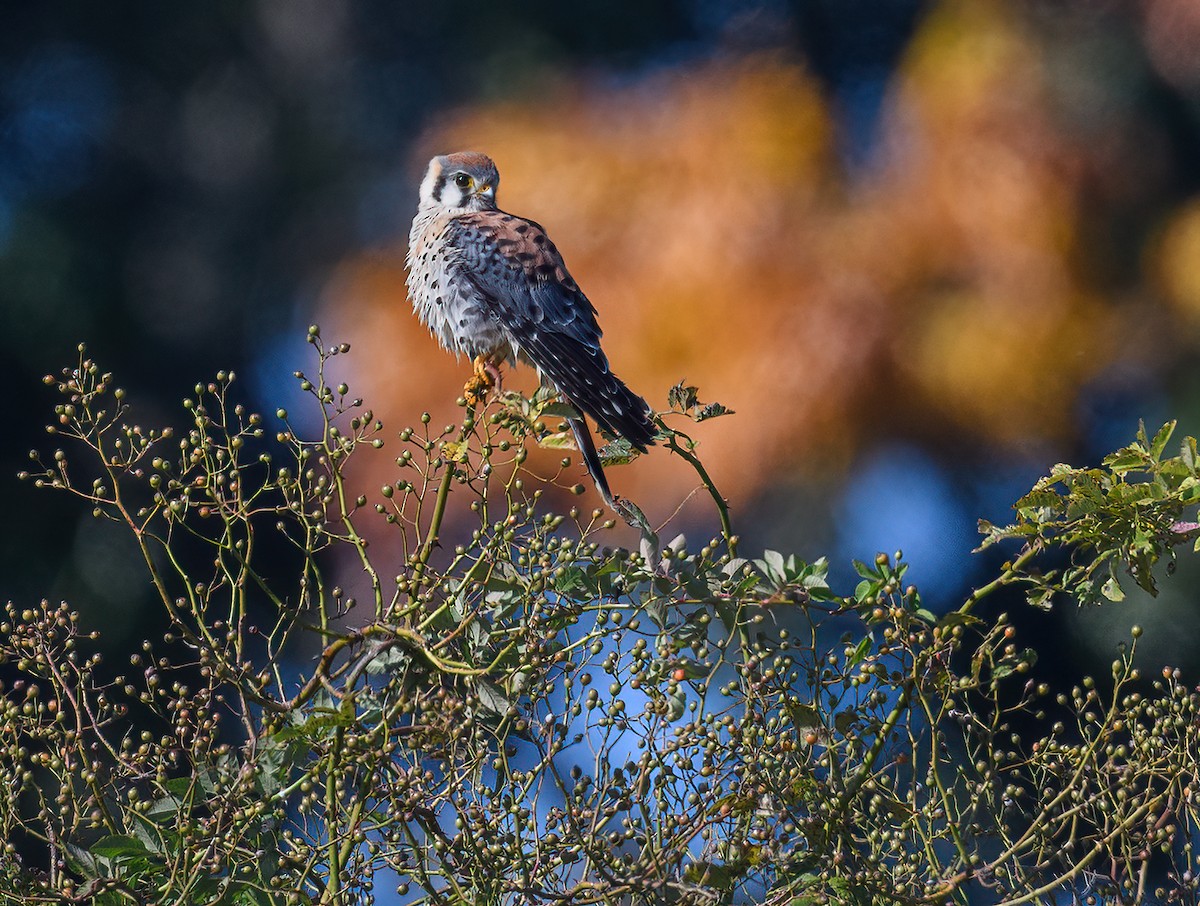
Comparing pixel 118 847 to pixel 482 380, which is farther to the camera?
pixel 482 380

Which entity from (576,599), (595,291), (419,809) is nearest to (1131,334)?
(595,291)

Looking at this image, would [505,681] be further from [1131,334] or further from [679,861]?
[1131,334]

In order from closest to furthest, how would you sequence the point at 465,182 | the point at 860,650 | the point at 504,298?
the point at 860,650
the point at 504,298
the point at 465,182

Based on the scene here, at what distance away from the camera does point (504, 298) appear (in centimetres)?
211

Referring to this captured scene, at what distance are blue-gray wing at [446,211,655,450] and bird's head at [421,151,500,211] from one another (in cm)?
9

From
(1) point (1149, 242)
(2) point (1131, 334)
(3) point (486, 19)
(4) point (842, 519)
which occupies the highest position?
(3) point (486, 19)

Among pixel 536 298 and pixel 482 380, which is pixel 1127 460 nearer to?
pixel 482 380

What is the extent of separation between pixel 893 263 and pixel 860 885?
2082 mm

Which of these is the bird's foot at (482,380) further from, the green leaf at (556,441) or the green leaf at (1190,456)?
the green leaf at (1190,456)

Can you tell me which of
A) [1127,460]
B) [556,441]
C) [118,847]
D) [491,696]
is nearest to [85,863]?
[118,847]

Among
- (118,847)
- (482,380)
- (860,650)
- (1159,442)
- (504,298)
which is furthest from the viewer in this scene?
(504,298)

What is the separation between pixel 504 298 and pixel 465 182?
465mm

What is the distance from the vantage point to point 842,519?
2453mm

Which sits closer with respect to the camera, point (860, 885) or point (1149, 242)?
point (860, 885)
